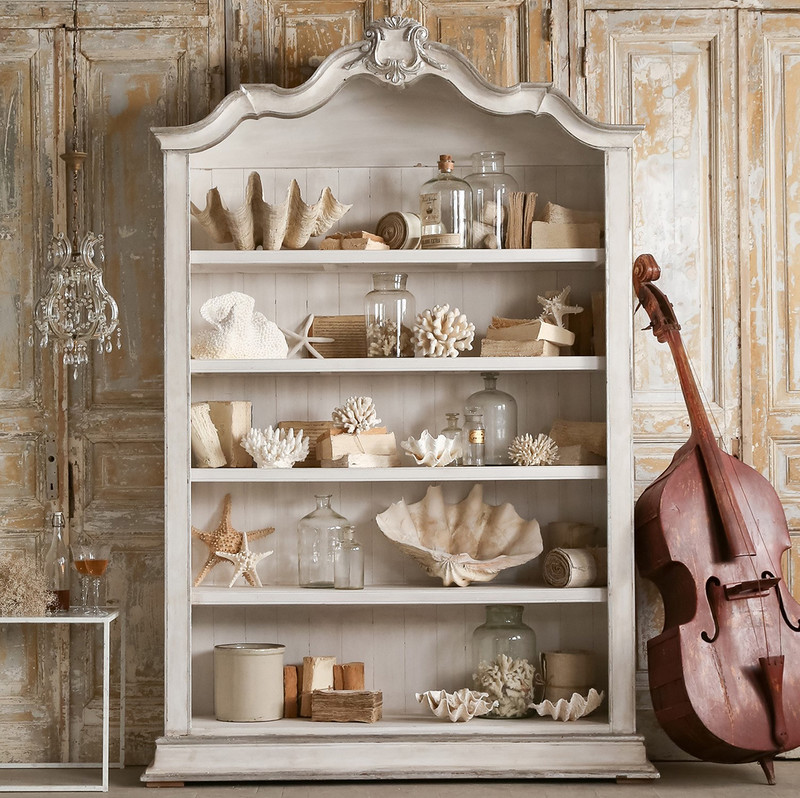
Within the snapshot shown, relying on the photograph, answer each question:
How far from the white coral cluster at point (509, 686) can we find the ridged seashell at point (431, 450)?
2.12 ft

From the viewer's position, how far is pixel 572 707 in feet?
10.3

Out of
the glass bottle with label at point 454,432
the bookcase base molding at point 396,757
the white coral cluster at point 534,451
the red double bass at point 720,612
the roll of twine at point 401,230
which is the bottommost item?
the bookcase base molding at point 396,757

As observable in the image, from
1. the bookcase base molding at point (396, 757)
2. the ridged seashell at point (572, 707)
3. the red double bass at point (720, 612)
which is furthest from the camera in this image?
the ridged seashell at point (572, 707)

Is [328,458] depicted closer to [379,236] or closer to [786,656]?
[379,236]

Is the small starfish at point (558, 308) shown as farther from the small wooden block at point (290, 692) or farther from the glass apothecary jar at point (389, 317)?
the small wooden block at point (290, 692)

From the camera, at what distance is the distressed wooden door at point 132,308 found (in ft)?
11.4

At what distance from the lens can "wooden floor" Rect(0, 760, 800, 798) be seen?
2.94 m

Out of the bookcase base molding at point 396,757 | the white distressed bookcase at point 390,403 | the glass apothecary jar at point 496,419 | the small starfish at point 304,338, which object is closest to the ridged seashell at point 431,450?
the white distressed bookcase at point 390,403

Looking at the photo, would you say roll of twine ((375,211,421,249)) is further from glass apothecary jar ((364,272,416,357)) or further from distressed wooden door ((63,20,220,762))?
distressed wooden door ((63,20,220,762))

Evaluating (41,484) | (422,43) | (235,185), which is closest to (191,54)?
(235,185)

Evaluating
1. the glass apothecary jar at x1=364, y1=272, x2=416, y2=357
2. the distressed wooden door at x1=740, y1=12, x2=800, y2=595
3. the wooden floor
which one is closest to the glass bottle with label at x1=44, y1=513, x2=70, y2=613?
the wooden floor

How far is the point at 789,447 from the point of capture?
352 cm

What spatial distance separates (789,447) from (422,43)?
5.89 feet

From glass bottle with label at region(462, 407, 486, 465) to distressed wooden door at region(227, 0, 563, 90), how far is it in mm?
1138
